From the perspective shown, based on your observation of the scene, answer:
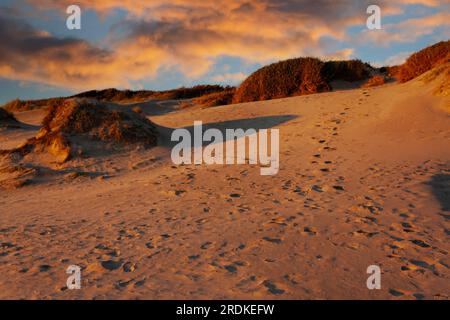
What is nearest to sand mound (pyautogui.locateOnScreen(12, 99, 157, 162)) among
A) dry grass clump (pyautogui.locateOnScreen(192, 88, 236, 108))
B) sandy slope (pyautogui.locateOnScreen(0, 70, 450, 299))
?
sandy slope (pyautogui.locateOnScreen(0, 70, 450, 299))

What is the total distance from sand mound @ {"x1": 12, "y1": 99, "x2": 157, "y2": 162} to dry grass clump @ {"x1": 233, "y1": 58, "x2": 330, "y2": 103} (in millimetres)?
7725

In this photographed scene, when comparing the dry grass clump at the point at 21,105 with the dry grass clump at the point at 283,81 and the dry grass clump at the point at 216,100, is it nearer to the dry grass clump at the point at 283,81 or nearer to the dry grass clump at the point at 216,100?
the dry grass clump at the point at 216,100

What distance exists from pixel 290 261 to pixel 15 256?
2.77 m

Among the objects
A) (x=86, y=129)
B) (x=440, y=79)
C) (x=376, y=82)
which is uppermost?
(x=376, y=82)

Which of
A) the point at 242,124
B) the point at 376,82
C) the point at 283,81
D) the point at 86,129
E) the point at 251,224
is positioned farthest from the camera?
the point at 283,81

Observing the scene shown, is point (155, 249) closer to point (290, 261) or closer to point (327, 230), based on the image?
point (290, 261)

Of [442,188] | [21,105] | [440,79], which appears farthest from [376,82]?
[21,105]

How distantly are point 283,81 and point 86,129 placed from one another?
382 inches

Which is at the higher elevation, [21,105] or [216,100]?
[21,105]

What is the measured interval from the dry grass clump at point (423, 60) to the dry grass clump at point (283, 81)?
2.95m

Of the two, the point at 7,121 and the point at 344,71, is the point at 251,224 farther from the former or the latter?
the point at 344,71

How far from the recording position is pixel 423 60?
644 inches

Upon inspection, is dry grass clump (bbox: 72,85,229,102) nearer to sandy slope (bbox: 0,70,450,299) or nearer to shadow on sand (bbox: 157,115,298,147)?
shadow on sand (bbox: 157,115,298,147)
